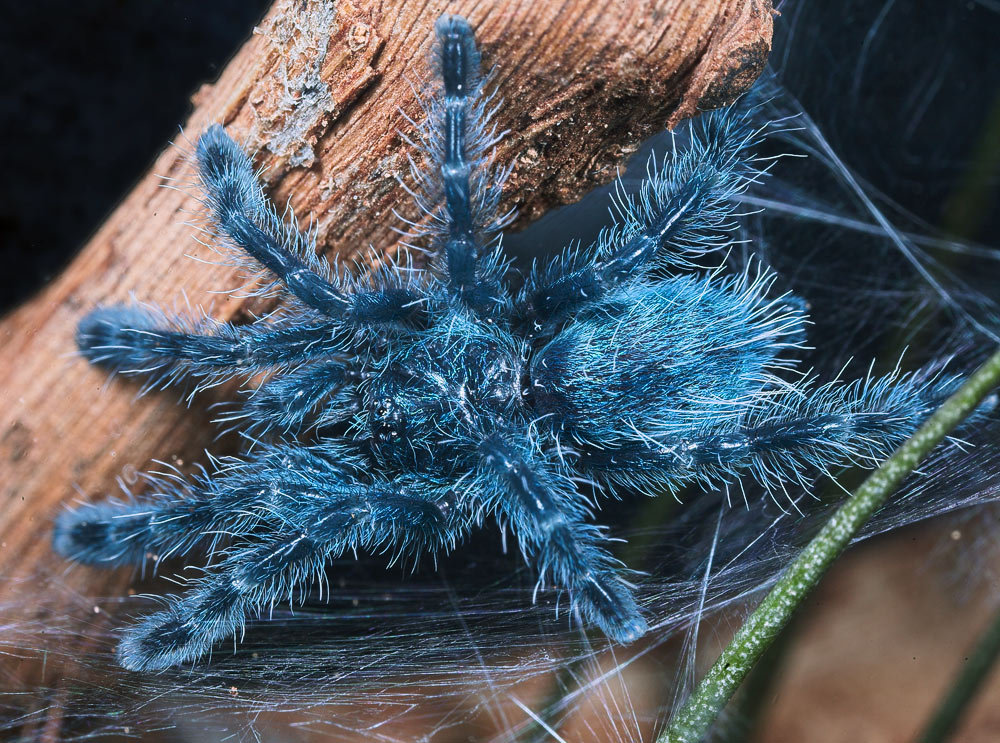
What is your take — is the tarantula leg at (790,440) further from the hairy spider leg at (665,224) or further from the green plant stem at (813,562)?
the hairy spider leg at (665,224)

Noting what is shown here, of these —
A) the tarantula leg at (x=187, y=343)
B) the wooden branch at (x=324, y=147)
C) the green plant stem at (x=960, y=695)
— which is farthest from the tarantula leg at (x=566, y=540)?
the green plant stem at (x=960, y=695)

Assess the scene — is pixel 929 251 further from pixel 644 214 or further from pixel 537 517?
pixel 537 517

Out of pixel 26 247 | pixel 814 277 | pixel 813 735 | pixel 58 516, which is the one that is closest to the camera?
pixel 58 516

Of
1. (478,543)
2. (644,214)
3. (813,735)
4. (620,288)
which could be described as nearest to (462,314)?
(620,288)

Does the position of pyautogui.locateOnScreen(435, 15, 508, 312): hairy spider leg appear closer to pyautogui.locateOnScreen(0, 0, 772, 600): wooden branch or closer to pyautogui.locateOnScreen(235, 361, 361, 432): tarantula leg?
pyautogui.locateOnScreen(0, 0, 772, 600): wooden branch

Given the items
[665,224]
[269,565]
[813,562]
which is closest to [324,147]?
[665,224]

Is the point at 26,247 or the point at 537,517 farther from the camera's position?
the point at 26,247

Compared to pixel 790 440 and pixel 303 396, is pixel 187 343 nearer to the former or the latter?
pixel 303 396

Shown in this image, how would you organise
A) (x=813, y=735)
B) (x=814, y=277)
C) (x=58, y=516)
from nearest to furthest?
1. (x=58, y=516)
2. (x=813, y=735)
3. (x=814, y=277)
